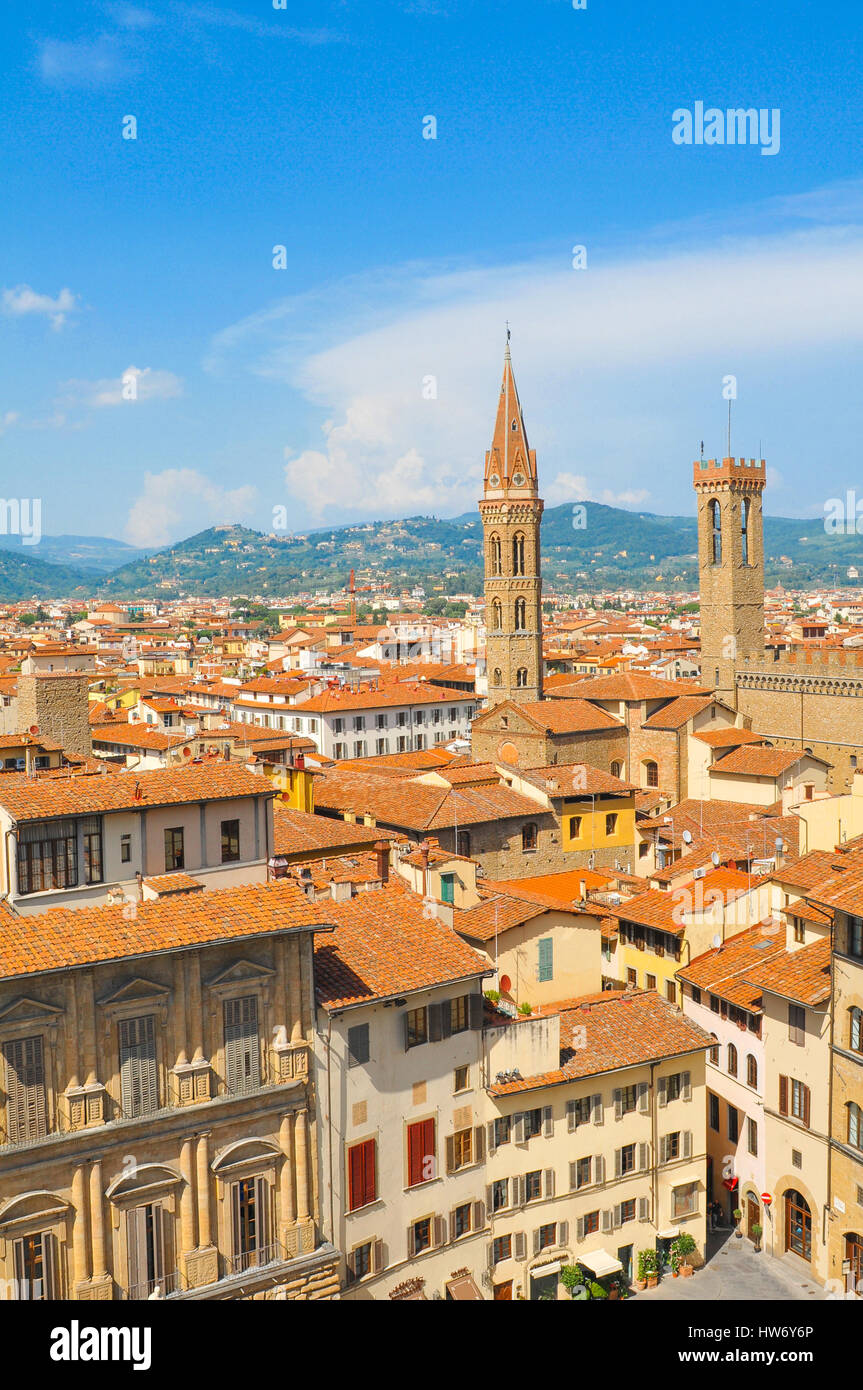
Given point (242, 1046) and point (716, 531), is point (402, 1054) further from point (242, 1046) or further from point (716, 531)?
point (716, 531)

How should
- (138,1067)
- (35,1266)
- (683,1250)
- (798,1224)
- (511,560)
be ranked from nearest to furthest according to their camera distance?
1. (35,1266)
2. (138,1067)
3. (683,1250)
4. (798,1224)
5. (511,560)

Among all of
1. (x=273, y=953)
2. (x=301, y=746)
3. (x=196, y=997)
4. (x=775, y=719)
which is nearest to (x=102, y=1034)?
(x=196, y=997)

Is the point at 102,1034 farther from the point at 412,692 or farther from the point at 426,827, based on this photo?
the point at 412,692

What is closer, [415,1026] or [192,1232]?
[192,1232]

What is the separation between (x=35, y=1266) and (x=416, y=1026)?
7567mm

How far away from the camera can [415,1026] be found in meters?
22.2

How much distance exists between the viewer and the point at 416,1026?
22.2 metres

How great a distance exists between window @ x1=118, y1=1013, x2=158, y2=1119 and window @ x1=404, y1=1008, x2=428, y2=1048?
5013mm

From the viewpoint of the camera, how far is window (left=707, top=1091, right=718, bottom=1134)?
28.9 m

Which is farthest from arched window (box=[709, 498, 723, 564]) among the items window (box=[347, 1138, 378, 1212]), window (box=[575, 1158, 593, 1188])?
window (box=[347, 1138, 378, 1212])

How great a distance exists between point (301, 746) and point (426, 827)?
18498 mm

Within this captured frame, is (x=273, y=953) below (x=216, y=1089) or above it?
above

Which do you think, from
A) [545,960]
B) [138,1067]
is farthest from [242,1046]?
[545,960]

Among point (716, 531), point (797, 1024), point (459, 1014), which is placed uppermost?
point (716, 531)
